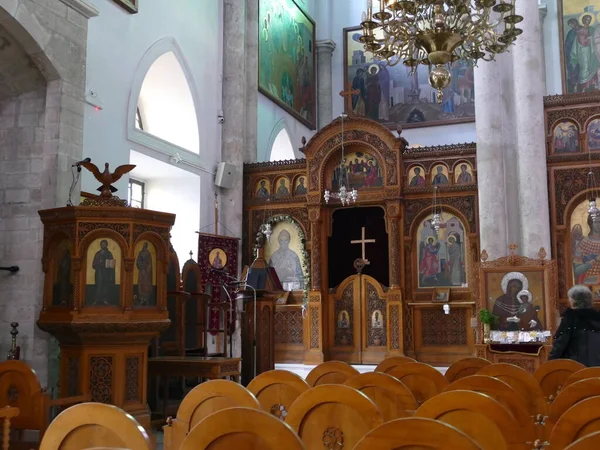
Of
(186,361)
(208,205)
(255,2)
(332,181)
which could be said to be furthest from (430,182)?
(186,361)

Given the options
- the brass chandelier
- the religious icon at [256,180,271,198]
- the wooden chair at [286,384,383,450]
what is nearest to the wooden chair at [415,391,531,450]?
the wooden chair at [286,384,383,450]

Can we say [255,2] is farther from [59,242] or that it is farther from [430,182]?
[59,242]

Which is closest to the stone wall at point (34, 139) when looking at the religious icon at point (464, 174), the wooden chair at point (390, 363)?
the wooden chair at point (390, 363)

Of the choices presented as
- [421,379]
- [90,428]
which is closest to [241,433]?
[90,428]

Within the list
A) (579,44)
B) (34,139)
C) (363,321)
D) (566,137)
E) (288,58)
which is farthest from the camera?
(288,58)

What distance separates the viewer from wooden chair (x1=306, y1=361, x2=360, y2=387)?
479 centimetres

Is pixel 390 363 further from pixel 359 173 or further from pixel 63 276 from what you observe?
pixel 359 173

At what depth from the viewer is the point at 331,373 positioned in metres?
4.88

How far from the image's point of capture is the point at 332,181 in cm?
1441

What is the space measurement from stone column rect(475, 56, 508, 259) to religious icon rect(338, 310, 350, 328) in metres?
3.09

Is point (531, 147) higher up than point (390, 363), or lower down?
higher up

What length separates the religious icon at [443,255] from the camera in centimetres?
1327

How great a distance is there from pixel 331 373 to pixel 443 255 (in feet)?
29.1

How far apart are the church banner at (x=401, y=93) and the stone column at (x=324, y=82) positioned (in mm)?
530
